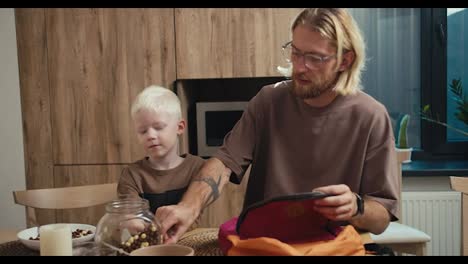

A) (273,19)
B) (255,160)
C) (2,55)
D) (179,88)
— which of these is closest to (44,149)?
(2,55)

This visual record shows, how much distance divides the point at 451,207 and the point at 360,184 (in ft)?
5.44

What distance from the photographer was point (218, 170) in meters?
1.42

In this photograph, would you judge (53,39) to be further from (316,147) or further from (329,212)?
(329,212)

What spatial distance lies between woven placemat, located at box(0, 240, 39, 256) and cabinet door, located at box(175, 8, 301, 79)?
62.4 inches

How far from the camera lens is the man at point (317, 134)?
139cm

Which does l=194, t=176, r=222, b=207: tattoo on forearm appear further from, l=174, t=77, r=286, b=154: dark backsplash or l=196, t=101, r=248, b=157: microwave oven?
l=174, t=77, r=286, b=154: dark backsplash

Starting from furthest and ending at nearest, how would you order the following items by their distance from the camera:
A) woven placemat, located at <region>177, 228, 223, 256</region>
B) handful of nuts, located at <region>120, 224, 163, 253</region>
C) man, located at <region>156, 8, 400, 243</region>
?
man, located at <region>156, 8, 400, 243</region> < woven placemat, located at <region>177, 228, 223, 256</region> < handful of nuts, located at <region>120, 224, 163, 253</region>

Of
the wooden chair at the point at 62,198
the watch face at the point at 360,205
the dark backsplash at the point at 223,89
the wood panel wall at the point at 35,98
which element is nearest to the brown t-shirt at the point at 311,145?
the watch face at the point at 360,205

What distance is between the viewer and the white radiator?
111 inches

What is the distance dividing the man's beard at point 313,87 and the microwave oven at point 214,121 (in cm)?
133

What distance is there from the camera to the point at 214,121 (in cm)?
281

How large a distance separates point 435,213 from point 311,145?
1.68m

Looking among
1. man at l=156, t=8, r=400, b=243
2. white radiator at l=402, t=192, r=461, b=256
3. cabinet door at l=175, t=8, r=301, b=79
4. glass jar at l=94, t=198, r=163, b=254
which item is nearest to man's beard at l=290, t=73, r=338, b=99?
man at l=156, t=8, r=400, b=243

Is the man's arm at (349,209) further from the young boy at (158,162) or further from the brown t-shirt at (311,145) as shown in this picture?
the young boy at (158,162)
